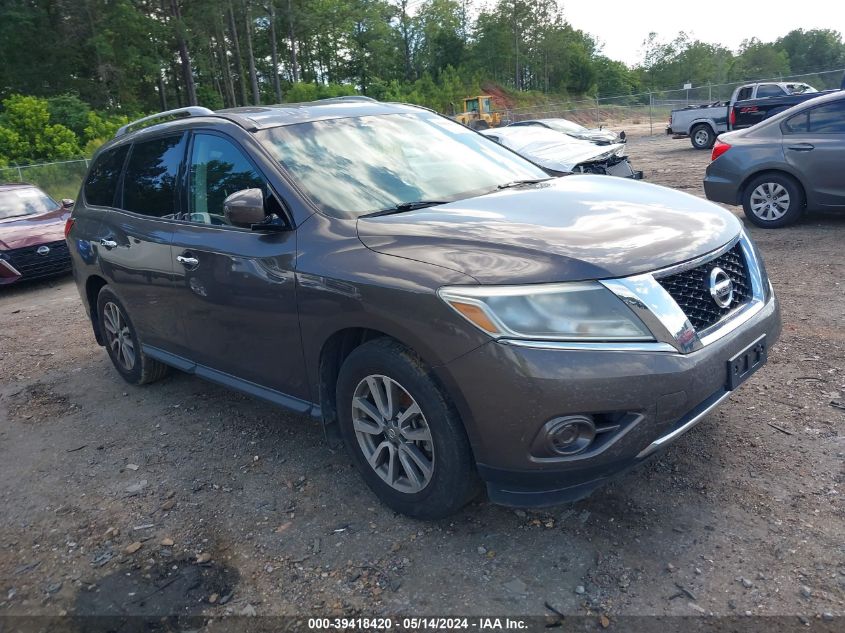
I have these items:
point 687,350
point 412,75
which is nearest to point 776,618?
point 687,350

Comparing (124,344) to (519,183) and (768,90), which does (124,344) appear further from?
(768,90)

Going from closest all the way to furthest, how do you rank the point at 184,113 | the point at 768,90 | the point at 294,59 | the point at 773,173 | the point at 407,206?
the point at 407,206
the point at 184,113
the point at 773,173
the point at 768,90
the point at 294,59

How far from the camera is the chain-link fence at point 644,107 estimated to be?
35.7 metres

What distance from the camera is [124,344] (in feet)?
16.8

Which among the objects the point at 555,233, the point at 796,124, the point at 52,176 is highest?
the point at 52,176

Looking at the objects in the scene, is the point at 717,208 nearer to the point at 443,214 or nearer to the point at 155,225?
the point at 443,214

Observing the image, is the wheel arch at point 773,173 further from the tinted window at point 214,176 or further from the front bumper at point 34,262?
the front bumper at point 34,262

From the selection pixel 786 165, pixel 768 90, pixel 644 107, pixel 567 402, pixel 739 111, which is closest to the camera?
pixel 567 402

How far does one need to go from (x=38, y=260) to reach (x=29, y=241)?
0.29 m

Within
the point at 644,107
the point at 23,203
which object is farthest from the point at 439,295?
the point at 644,107

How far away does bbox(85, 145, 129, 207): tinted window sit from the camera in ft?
16.1

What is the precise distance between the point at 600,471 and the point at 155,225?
3.12 metres

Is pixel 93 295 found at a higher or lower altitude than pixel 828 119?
lower

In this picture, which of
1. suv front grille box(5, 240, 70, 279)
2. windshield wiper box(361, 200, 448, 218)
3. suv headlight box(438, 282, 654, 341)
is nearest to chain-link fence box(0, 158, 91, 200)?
suv front grille box(5, 240, 70, 279)
